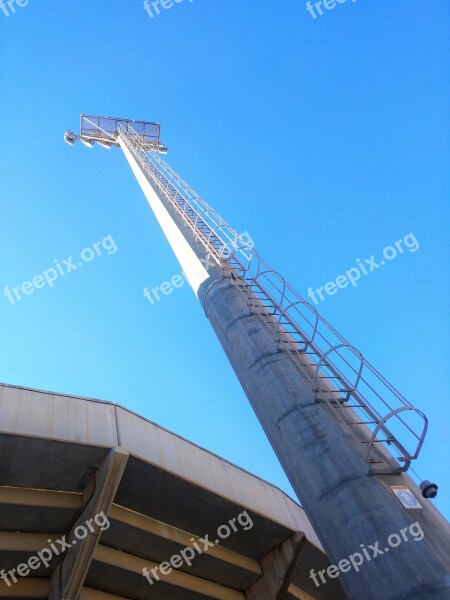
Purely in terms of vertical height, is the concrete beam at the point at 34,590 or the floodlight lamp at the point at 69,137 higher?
the floodlight lamp at the point at 69,137

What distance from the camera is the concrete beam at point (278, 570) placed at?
36.8ft

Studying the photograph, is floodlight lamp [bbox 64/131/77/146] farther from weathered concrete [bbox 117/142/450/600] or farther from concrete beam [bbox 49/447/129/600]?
weathered concrete [bbox 117/142/450/600]

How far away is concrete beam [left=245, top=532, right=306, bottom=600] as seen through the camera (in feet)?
36.8

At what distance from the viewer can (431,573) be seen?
3287 millimetres

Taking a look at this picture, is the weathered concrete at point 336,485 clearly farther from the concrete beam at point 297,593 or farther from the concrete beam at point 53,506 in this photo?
the concrete beam at point 297,593

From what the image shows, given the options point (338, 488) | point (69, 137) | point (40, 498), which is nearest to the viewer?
point (338, 488)

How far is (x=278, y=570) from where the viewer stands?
11391mm

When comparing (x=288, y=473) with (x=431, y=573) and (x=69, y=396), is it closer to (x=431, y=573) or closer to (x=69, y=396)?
(x=431, y=573)

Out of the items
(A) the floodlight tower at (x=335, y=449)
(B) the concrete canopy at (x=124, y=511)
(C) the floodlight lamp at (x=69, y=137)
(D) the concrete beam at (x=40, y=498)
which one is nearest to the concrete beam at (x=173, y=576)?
(B) the concrete canopy at (x=124, y=511)

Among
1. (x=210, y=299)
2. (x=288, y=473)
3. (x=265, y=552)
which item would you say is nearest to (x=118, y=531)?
(x=265, y=552)

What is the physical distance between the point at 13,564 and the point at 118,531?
2137mm

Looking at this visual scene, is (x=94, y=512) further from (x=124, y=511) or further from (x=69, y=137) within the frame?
(x=69, y=137)

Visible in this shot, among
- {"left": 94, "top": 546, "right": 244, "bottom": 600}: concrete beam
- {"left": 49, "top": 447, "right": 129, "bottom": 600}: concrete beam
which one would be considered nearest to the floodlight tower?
{"left": 49, "top": 447, "right": 129, "bottom": 600}: concrete beam

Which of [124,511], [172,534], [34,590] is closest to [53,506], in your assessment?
[124,511]
